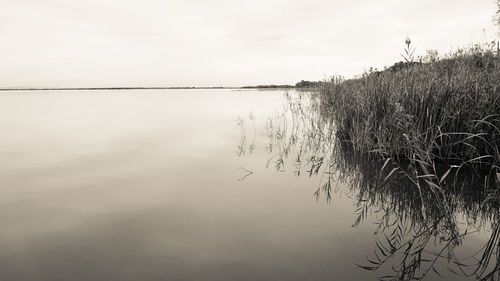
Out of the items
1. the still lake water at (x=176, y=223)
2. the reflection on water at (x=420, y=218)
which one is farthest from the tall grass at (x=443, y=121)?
the still lake water at (x=176, y=223)

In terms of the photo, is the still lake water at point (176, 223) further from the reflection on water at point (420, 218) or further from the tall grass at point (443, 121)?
the tall grass at point (443, 121)

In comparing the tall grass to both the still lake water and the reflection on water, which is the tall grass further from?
the still lake water

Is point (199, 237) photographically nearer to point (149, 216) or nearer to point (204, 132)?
point (149, 216)

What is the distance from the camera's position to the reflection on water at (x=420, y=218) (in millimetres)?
2953

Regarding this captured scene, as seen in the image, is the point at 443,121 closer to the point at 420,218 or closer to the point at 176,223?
the point at 420,218

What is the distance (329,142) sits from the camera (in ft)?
32.2

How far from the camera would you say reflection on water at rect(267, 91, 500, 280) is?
9.69 feet

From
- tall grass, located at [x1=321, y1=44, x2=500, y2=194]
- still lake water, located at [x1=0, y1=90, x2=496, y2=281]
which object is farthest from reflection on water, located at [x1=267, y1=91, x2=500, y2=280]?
tall grass, located at [x1=321, y1=44, x2=500, y2=194]

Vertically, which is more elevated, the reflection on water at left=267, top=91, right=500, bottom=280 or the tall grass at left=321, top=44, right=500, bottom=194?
the tall grass at left=321, top=44, right=500, bottom=194

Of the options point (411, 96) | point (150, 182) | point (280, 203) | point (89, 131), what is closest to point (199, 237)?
point (280, 203)

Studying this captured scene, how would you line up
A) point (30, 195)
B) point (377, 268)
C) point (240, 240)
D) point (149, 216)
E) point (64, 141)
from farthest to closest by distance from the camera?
1. point (64, 141)
2. point (30, 195)
3. point (149, 216)
4. point (240, 240)
5. point (377, 268)

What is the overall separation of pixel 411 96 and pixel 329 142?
11.3ft

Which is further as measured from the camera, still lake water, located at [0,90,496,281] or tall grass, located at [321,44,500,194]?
tall grass, located at [321,44,500,194]

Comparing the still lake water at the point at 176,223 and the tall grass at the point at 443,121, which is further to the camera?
the tall grass at the point at 443,121
